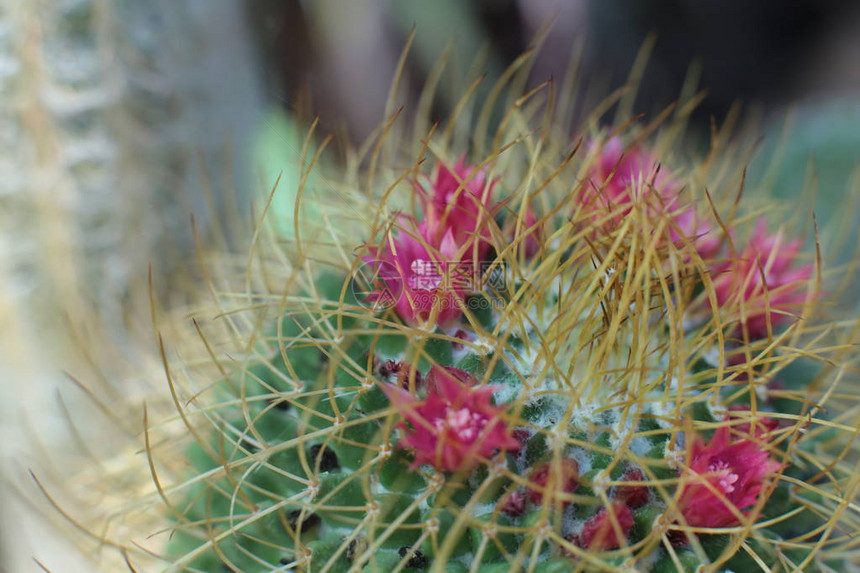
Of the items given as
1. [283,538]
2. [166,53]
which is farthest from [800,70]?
[283,538]

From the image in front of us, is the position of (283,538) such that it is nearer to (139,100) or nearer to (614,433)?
(614,433)

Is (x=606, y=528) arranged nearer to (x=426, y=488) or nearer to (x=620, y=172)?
(x=426, y=488)

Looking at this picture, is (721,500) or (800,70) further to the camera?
(800,70)

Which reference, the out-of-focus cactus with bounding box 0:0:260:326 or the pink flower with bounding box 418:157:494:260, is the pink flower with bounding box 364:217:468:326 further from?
the out-of-focus cactus with bounding box 0:0:260:326

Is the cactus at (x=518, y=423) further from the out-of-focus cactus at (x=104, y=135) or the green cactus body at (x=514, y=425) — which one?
the out-of-focus cactus at (x=104, y=135)

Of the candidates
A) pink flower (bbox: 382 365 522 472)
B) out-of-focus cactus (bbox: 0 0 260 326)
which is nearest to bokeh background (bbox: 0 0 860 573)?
out-of-focus cactus (bbox: 0 0 260 326)

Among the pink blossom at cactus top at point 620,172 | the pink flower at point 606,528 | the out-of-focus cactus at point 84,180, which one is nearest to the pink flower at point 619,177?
the pink blossom at cactus top at point 620,172

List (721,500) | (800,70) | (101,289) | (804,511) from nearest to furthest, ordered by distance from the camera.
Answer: (721,500), (804,511), (101,289), (800,70)
